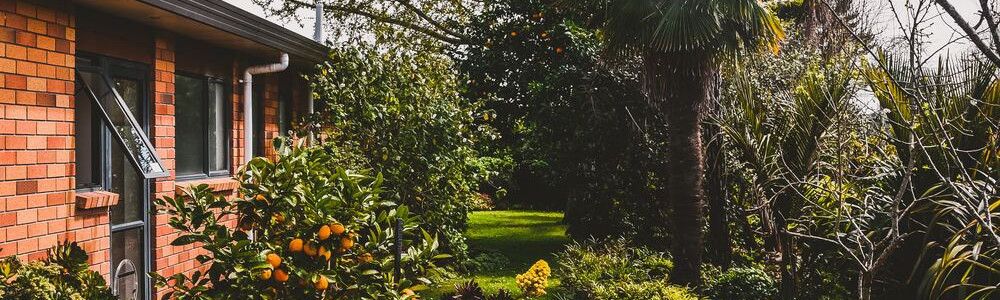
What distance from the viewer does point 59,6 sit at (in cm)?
561

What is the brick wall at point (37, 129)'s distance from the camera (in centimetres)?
512

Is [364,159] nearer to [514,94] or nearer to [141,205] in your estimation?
[141,205]

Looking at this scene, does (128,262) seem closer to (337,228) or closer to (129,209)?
(129,209)

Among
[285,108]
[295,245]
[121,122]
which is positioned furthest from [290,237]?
[285,108]

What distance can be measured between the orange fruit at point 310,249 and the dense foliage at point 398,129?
5.03 m

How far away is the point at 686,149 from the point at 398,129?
11.7 feet

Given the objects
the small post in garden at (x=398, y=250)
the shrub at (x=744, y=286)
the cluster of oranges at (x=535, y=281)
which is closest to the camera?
the small post in garden at (x=398, y=250)

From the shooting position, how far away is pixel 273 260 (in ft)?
14.4

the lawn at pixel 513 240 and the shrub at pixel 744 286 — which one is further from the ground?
the shrub at pixel 744 286

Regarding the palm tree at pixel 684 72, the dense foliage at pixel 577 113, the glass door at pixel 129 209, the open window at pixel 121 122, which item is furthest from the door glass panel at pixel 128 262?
the palm tree at pixel 684 72

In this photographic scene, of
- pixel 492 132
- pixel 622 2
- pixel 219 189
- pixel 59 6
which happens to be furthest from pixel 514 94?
pixel 59 6

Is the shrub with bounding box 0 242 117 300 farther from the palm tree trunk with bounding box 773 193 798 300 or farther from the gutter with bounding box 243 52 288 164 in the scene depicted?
the palm tree trunk with bounding box 773 193 798 300

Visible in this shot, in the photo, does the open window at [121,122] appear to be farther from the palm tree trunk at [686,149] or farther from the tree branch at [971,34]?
the palm tree trunk at [686,149]

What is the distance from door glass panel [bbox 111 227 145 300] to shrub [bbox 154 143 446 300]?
2329mm
